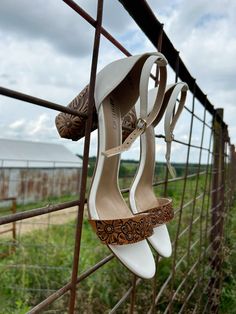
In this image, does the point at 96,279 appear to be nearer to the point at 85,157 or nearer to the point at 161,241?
the point at 161,241

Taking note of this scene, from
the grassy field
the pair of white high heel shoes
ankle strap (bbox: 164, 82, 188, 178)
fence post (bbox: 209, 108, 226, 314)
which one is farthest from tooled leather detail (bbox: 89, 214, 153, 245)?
fence post (bbox: 209, 108, 226, 314)

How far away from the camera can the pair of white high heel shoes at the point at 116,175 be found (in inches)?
18.4

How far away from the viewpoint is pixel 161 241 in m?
0.61

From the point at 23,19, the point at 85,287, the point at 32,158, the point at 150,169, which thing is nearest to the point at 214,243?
the point at 85,287

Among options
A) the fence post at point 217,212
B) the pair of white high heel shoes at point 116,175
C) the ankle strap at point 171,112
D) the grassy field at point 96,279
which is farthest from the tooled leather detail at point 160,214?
the fence post at point 217,212

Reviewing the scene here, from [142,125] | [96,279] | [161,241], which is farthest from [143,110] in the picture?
[96,279]

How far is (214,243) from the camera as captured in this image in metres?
2.31

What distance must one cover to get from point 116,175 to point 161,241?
0.16m

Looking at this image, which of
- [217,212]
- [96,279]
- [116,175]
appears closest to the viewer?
[116,175]

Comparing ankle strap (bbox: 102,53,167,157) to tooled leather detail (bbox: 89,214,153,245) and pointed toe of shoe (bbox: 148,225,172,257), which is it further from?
pointed toe of shoe (bbox: 148,225,172,257)

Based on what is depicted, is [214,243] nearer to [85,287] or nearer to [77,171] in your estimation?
[85,287]

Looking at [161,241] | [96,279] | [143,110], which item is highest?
[143,110]

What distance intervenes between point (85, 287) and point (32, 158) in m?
8.11

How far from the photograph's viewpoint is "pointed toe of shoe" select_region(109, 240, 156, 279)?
471 mm
